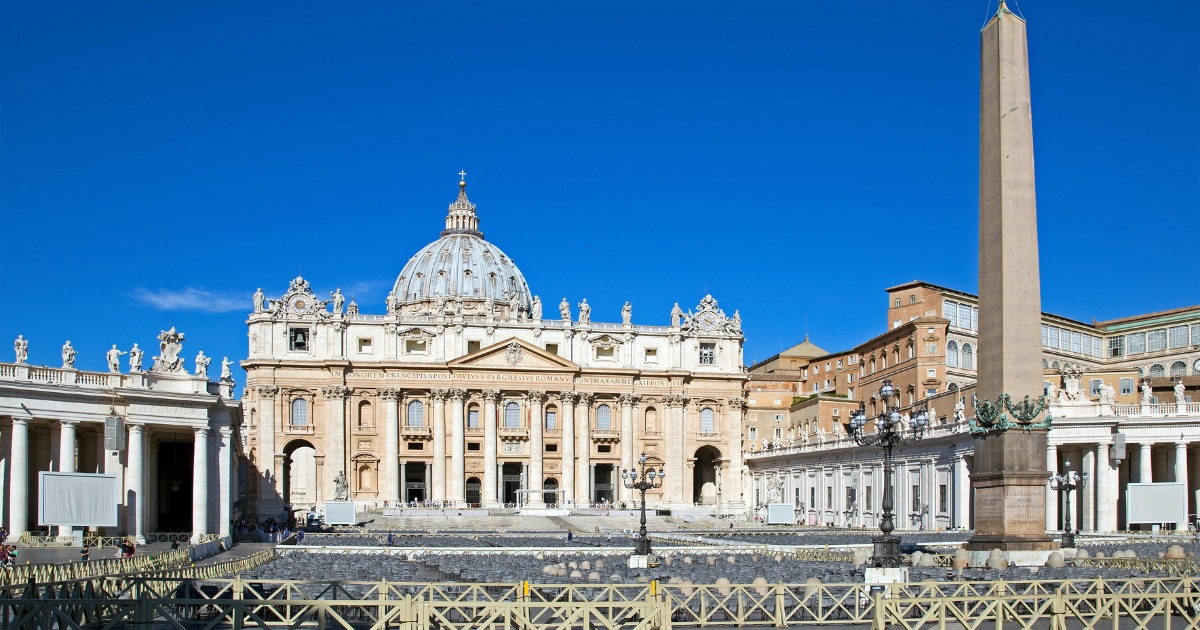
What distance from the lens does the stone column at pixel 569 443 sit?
9088 centimetres

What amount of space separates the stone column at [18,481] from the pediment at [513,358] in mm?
50109

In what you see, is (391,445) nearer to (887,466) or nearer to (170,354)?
(170,354)

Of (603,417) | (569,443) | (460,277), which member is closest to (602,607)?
(569,443)

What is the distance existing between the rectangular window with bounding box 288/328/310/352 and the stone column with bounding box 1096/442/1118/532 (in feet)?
180

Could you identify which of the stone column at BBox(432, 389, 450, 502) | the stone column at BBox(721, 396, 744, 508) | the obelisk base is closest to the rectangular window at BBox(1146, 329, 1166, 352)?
the stone column at BBox(721, 396, 744, 508)

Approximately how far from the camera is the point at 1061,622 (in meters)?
15.7

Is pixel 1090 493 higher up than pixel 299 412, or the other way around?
pixel 299 412

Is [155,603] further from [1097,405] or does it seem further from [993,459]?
[1097,405]

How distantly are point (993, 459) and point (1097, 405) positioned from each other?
1144 inches

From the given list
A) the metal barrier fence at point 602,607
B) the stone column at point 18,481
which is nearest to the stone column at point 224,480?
the stone column at point 18,481

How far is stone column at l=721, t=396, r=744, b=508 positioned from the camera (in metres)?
93.6

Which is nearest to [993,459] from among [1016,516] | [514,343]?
[1016,516]

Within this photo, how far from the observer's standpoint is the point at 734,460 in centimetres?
9425

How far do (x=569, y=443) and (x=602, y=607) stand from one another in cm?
7161
